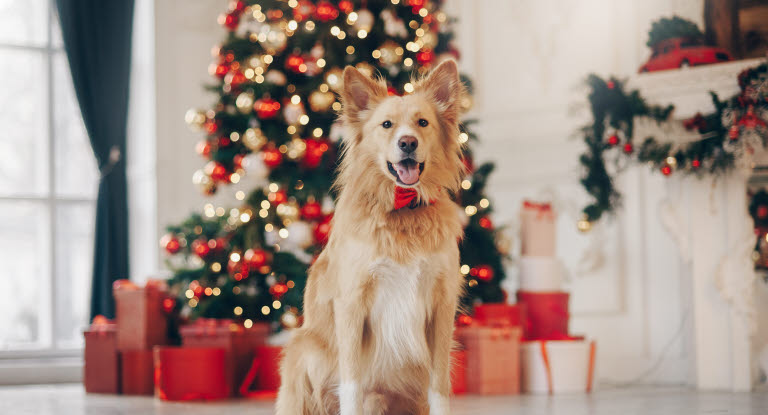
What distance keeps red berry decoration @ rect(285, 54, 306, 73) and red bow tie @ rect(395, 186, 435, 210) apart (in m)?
2.06

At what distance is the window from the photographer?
18.0 feet

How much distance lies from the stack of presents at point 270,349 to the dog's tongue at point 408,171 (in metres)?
1.73

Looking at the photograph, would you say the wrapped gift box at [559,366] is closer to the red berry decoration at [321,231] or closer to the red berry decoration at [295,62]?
the red berry decoration at [321,231]

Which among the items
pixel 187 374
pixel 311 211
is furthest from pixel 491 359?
pixel 187 374

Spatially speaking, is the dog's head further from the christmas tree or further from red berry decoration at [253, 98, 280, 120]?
red berry decoration at [253, 98, 280, 120]

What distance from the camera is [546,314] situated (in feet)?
13.8

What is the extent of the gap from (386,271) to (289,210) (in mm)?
1924

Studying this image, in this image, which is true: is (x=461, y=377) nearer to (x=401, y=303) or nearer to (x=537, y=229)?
(x=537, y=229)

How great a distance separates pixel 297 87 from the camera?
427 centimetres

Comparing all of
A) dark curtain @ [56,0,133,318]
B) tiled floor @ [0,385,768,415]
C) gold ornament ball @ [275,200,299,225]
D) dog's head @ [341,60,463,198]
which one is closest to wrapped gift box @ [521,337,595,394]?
tiled floor @ [0,385,768,415]

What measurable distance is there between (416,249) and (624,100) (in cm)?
182

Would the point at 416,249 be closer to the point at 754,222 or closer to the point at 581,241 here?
the point at 754,222

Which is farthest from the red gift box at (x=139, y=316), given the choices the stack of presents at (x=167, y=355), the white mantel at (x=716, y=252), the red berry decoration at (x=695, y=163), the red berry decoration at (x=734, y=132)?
the red berry decoration at (x=734, y=132)

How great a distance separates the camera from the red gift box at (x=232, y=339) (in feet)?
13.2
